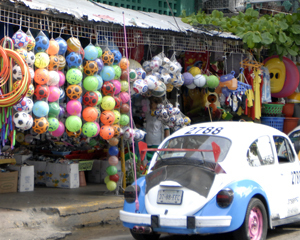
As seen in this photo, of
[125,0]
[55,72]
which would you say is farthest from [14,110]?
[125,0]

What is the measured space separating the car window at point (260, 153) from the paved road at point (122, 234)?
3.67ft

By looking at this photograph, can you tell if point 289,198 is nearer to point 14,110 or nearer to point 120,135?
point 120,135

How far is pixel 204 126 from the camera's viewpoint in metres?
6.73

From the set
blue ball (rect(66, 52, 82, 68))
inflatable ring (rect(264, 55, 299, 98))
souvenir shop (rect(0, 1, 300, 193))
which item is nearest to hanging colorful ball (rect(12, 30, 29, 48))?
souvenir shop (rect(0, 1, 300, 193))

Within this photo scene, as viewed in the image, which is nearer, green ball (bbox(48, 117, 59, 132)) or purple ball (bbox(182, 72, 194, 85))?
green ball (bbox(48, 117, 59, 132))

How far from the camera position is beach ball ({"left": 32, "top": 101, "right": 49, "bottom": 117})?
6727 millimetres

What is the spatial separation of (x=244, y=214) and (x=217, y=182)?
0.49 metres

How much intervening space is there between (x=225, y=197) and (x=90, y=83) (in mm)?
3127

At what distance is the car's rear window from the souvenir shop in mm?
490

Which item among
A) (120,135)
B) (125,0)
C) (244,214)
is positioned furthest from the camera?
(125,0)

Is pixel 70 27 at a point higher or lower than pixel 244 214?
higher

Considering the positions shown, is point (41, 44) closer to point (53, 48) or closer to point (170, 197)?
point (53, 48)

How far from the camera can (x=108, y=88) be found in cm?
792

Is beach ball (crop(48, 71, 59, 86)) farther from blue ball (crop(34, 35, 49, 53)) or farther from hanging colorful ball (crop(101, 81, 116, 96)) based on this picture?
hanging colorful ball (crop(101, 81, 116, 96))
